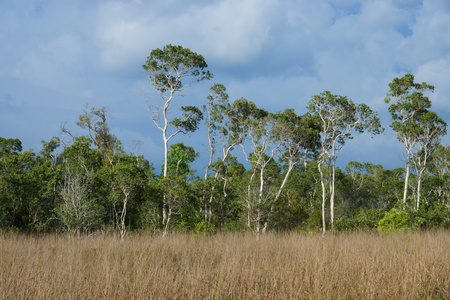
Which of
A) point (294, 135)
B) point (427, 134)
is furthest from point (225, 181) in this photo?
point (427, 134)

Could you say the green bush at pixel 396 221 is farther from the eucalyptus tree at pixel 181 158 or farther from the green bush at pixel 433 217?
the eucalyptus tree at pixel 181 158

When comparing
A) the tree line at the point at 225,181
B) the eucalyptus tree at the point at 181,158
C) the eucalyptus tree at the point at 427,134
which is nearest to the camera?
the tree line at the point at 225,181

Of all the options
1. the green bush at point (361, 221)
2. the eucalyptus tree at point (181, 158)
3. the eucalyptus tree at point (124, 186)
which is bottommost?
the green bush at point (361, 221)

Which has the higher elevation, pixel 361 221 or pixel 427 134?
pixel 427 134

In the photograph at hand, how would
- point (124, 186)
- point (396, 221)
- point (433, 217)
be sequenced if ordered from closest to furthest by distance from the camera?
point (124, 186) → point (396, 221) → point (433, 217)

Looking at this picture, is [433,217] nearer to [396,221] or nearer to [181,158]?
[396,221]

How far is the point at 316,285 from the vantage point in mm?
4824

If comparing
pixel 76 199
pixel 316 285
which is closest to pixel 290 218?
pixel 76 199

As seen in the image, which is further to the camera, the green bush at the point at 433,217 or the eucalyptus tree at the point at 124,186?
the green bush at the point at 433,217

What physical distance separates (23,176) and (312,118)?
21.7m

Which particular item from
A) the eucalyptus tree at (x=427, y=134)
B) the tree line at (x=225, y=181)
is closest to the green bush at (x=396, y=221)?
the tree line at (x=225, y=181)

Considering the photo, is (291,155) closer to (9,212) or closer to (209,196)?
(209,196)

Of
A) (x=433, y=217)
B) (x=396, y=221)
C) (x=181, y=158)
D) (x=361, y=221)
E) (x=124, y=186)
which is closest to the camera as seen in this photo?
(x=124, y=186)

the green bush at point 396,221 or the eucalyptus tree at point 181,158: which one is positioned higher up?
the eucalyptus tree at point 181,158
